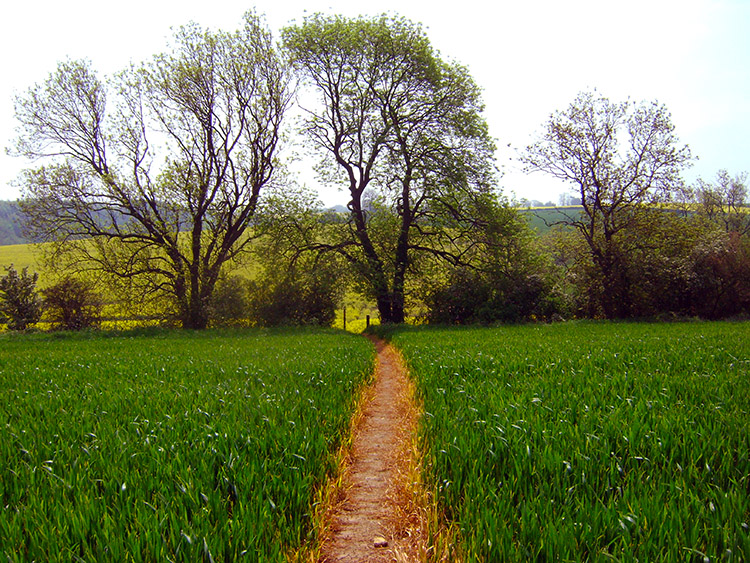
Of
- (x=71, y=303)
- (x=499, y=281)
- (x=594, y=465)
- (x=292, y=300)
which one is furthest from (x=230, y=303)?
(x=594, y=465)

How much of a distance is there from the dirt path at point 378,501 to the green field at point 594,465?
1.20ft

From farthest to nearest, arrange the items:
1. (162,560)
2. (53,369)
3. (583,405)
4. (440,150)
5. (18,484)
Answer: (440,150)
(53,369)
(583,405)
(18,484)
(162,560)


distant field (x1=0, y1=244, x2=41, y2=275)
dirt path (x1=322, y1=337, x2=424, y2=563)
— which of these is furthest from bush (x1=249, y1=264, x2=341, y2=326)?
distant field (x1=0, y1=244, x2=41, y2=275)

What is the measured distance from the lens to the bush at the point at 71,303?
29000 millimetres

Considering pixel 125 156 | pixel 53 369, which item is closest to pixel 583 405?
pixel 53 369

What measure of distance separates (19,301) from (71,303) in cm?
400

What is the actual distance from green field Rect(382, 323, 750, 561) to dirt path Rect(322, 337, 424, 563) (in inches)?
14.4

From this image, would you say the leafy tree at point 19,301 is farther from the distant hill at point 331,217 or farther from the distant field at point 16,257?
the distant field at point 16,257

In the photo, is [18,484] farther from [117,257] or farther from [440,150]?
[117,257]

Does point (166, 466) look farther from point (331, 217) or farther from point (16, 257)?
point (16, 257)

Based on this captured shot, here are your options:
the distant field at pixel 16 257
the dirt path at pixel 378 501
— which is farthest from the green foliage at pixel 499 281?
the distant field at pixel 16 257

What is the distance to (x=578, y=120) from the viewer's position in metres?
26.3

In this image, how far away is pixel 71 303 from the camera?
96.3 feet

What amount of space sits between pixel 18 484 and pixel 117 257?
2792 cm
